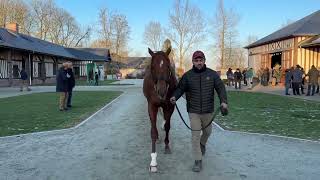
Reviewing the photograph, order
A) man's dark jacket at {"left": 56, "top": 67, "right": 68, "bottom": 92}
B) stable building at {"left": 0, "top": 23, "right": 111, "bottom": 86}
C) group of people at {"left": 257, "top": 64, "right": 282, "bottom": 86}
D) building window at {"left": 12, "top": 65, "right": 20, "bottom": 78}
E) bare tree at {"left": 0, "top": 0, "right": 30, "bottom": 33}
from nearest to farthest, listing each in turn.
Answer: man's dark jacket at {"left": 56, "top": 67, "right": 68, "bottom": 92}
stable building at {"left": 0, "top": 23, "right": 111, "bottom": 86}
group of people at {"left": 257, "top": 64, "right": 282, "bottom": 86}
building window at {"left": 12, "top": 65, "right": 20, "bottom": 78}
bare tree at {"left": 0, "top": 0, "right": 30, "bottom": 33}

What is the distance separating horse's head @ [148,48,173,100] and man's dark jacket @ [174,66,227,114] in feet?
0.91

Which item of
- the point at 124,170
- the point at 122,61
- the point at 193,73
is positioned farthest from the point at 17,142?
the point at 122,61

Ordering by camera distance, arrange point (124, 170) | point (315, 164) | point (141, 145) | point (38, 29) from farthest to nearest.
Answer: point (38, 29) < point (141, 145) < point (315, 164) < point (124, 170)

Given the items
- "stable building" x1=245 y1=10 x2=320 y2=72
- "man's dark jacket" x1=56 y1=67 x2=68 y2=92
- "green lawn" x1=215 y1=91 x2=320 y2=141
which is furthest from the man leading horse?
"stable building" x1=245 y1=10 x2=320 y2=72

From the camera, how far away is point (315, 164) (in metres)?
6.80

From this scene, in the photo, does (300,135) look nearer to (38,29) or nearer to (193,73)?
(193,73)

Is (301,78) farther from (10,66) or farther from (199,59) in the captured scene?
(10,66)

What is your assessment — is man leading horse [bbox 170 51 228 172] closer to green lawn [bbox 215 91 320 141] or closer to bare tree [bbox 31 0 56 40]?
green lawn [bbox 215 91 320 141]

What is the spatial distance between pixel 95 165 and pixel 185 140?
2.67 meters

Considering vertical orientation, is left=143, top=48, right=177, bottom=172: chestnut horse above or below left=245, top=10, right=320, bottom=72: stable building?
below

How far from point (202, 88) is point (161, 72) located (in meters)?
0.67

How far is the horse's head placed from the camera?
634cm

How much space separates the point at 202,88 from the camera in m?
6.34

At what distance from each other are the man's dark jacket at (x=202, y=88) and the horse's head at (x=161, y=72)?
28cm
